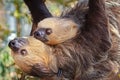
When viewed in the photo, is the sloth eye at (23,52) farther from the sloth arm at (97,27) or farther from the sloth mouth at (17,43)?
the sloth arm at (97,27)

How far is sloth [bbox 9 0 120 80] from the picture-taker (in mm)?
3498

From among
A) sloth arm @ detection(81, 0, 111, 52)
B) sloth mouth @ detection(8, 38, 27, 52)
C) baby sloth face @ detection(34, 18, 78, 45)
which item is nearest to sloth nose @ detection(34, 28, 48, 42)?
baby sloth face @ detection(34, 18, 78, 45)

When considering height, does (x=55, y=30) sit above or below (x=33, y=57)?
above

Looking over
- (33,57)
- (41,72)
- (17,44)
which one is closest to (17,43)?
(17,44)

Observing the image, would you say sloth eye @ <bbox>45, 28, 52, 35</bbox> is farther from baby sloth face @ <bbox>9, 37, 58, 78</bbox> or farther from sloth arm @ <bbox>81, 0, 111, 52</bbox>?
sloth arm @ <bbox>81, 0, 111, 52</bbox>

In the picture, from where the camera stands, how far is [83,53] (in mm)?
3654

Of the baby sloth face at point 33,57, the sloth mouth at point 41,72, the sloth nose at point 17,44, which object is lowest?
the sloth mouth at point 41,72

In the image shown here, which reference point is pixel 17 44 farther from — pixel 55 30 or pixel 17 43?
pixel 55 30

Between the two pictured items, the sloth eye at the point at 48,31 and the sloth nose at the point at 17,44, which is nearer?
the sloth nose at the point at 17,44

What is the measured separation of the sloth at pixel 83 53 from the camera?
350 centimetres

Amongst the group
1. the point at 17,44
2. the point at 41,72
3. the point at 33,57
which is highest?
the point at 17,44

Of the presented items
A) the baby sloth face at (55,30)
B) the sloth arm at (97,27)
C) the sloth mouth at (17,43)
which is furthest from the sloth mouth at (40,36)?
the sloth arm at (97,27)

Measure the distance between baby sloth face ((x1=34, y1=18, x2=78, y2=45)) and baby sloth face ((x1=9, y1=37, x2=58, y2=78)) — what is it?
0.06m

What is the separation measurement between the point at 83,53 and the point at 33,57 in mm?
375
